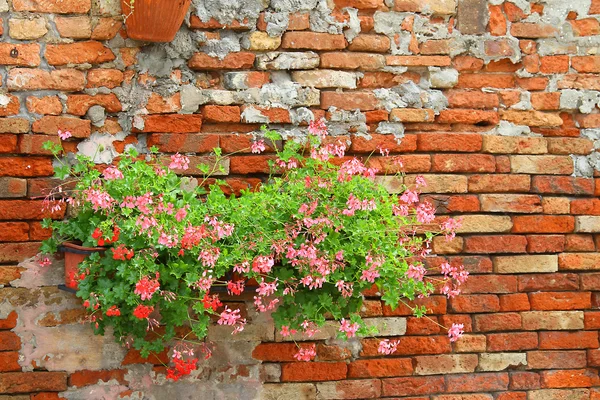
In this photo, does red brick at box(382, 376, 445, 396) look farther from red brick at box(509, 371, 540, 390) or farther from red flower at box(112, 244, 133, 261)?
red flower at box(112, 244, 133, 261)

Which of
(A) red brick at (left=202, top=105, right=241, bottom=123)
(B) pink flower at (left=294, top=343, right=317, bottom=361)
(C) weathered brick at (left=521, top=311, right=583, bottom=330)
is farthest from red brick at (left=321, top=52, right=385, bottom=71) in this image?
(C) weathered brick at (left=521, top=311, right=583, bottom=330)

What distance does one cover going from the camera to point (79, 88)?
3.11 meters

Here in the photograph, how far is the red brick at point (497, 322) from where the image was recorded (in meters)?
3.49

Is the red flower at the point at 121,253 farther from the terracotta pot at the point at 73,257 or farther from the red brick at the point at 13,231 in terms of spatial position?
the red brick at the point at 13,231

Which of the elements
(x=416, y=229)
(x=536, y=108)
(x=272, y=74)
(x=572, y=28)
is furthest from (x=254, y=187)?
(x=572, y=28)

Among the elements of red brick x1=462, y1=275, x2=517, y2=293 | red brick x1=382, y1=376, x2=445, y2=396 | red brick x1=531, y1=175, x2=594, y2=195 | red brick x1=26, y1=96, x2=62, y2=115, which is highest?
red brick x1=26, y1=96, x2=62, y2=115

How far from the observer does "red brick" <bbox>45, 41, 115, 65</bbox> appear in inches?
121

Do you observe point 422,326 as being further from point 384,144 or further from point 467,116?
point 467,116

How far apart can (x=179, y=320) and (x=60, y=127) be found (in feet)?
2.94

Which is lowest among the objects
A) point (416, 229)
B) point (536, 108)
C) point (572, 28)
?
point (416, 229)

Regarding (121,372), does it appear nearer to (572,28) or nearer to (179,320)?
(179,320)

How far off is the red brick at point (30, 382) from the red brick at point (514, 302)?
1.90m

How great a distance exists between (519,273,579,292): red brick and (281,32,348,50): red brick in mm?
1320

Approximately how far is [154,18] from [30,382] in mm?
1485
